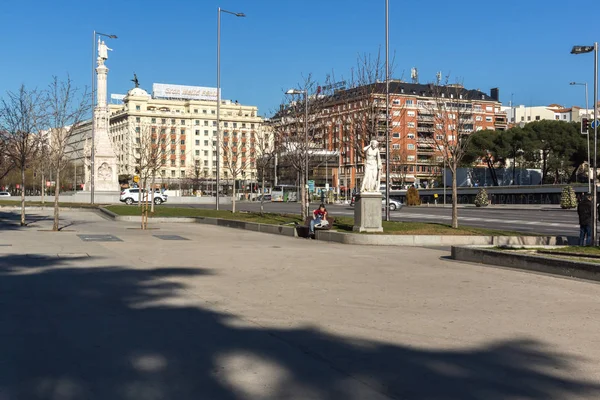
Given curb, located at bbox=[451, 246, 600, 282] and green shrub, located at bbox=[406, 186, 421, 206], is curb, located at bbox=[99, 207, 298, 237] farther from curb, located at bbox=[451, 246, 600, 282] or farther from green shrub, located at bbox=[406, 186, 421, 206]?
green shrub, located at bbox=[406, 186, 421, 206]

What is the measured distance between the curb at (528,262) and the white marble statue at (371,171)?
628cm

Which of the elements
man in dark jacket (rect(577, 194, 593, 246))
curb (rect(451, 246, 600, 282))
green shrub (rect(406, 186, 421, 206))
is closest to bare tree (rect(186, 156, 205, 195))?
green shrub (rect(406, 186, 421, 206))

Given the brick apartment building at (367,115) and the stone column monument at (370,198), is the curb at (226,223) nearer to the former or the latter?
the stone column monument at (370,198)

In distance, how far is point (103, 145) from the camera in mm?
65062

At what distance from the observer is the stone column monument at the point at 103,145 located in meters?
65.1

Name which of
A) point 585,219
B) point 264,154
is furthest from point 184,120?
point 585,219

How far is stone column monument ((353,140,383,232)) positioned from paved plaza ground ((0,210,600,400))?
7608 mm

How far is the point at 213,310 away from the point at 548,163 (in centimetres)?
7867

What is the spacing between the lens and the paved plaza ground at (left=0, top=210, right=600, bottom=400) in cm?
525

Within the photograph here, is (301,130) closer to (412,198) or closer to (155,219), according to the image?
(155,219)

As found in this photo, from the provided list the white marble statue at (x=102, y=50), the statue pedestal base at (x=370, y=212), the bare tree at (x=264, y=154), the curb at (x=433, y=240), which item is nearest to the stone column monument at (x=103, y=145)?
the white marble statue at (x=102, y=50)

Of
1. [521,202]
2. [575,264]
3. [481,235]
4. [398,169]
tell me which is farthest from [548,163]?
[575,264]

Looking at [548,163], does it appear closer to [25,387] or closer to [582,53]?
[582,53]

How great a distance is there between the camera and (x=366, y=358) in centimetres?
613
